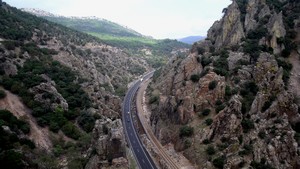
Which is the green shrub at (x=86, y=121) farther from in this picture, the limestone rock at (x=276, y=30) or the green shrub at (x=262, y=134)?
the limestone rock at (x=276, y=30)

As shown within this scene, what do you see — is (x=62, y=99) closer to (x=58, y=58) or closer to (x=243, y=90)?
(x=58, y=58)

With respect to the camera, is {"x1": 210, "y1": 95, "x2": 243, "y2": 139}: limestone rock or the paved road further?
the paved road

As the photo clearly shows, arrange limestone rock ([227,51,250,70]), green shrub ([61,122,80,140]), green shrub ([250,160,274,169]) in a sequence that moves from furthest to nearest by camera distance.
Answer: limestone rock ([227,51,250,70])
green shrub ([61,122,80,140])
green shrub ([250,160,274,169])

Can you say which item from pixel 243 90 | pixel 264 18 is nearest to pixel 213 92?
pixel 243 90

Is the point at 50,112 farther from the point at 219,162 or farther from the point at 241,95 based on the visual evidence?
the point at 241,95

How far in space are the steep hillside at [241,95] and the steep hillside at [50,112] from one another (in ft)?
67.0

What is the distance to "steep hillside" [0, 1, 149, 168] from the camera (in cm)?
6575

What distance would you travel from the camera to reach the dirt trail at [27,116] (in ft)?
235

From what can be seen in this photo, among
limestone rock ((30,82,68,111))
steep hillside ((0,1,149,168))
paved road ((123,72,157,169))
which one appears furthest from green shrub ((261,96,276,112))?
limestone rock ((30,82,68,111))

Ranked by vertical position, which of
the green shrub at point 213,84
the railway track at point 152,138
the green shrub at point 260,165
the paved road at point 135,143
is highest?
the green shrub at point 213,84

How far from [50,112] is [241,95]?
2035 inches

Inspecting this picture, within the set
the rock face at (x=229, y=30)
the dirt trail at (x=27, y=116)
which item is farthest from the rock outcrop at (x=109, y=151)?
the rock face at (x=229, y=30)

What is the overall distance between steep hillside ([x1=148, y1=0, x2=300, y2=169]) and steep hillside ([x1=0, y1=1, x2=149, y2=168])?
20.4 metres

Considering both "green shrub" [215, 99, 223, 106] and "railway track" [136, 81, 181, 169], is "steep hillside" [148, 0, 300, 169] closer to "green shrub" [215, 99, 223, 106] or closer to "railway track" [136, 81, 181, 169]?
"green shrub" [215, 99, 223, 106]
